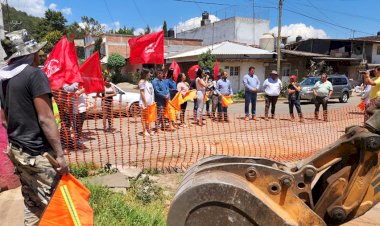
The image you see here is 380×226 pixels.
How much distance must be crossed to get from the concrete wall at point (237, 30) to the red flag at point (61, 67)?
3332 cm

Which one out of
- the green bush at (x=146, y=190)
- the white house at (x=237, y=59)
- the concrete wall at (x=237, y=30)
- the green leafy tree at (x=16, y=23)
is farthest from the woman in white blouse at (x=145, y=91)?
the concrete wall at (x=237, y=30)

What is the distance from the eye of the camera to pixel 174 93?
11375 mm

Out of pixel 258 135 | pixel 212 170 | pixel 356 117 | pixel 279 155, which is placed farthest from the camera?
pixel 356 117

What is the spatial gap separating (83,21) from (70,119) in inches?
3129

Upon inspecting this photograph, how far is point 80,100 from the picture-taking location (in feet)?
25.5

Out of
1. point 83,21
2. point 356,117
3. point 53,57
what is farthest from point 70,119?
point 83,21

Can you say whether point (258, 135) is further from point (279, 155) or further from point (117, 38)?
point (117, 38)

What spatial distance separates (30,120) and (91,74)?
5.80m

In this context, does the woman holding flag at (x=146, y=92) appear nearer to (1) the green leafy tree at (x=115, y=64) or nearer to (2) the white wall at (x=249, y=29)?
(1) the green leafy tree at (x=115, y=64)

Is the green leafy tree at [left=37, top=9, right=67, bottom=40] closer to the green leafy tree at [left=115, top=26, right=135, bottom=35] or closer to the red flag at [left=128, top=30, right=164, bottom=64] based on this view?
the green leafy tree at [left=115, top=26, right=135, bottom=35]

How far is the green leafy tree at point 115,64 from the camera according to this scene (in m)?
36.3

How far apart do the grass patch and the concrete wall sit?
116 feet

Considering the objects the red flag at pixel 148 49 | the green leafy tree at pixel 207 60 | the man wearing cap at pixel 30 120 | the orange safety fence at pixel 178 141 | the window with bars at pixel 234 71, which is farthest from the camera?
the window with bars at pixel 234 71

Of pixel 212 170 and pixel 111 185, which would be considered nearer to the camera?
pixel 212 170
